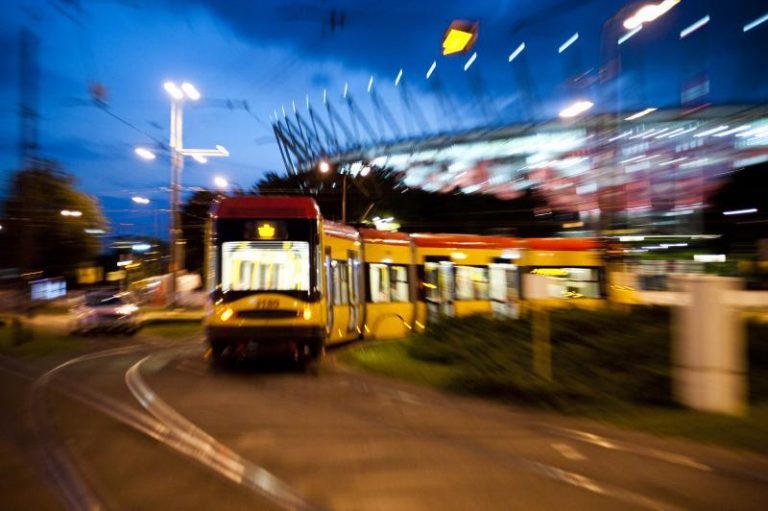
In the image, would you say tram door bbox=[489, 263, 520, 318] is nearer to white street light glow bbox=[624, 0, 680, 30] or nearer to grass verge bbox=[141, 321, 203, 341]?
white street light glow bbox=[624, 0, 680, 30]

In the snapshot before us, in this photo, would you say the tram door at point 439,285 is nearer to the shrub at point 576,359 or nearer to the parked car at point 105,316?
the shrub at point 576,359

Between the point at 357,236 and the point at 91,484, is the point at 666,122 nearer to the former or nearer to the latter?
the point at 357,236

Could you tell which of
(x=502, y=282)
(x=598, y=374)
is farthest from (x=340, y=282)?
(x=598, y=374)

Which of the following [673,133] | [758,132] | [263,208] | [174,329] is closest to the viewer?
[263,208]

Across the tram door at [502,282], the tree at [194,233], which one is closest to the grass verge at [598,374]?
the tram door at [502,282]

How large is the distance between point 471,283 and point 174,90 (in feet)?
54.4

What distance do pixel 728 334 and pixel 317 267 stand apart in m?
7.82

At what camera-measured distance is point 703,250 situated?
53.1m

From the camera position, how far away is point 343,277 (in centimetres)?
1741

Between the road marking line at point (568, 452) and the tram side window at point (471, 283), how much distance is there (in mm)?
13745

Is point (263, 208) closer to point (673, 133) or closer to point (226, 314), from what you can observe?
point (226, 314)

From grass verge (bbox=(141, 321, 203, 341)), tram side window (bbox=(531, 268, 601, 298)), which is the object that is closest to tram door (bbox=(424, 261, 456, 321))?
tram side window (bbox=(531, 268, 601, 298))

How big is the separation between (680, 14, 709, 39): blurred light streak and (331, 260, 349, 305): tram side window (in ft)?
44.5

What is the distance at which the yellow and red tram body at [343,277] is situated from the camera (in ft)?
45.9
